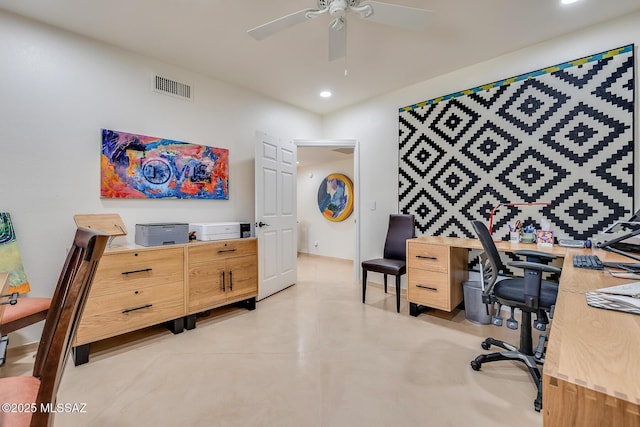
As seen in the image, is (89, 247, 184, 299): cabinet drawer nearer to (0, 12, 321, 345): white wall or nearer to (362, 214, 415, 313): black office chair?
(0, 12, 321, 345): white wall

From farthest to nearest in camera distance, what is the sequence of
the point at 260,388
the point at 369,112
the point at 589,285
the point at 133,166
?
the point at 369,112 < the point at 133,166 < the point at 260,388 < the point at 589,285

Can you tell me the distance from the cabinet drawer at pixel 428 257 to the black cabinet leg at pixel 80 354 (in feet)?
9.01

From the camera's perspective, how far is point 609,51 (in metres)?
2.32

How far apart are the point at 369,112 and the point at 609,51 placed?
2378 millimetres

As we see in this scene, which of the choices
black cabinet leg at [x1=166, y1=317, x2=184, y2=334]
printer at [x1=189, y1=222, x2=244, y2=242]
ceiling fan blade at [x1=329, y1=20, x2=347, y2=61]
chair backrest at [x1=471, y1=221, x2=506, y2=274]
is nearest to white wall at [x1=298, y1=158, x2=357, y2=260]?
printer at [x1=189, y1=222, x2=244, y2=242]

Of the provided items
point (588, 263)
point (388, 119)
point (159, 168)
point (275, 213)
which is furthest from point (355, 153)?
point (588, 263)

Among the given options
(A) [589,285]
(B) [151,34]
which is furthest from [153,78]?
(A) [589,285]

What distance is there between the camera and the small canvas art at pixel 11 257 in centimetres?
206

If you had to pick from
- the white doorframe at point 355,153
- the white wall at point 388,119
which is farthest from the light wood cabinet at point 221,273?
the white wall at point 388,119

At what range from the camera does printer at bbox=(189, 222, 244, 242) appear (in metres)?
2.77

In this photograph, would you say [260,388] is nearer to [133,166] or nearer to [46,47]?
[133,166]

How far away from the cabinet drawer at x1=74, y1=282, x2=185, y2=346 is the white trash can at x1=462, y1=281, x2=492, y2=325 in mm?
2661

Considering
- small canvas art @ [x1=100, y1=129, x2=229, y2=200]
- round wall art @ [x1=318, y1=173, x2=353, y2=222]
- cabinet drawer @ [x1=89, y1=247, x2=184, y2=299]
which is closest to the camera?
cabinet drawer @ [x1=89, y1=247, x2=184, y2=299]

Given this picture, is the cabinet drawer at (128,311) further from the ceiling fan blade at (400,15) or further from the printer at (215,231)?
the ceiling fan blade at (400,15)
